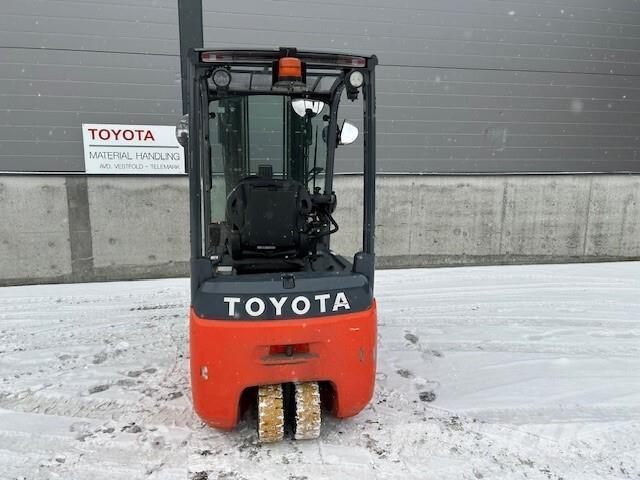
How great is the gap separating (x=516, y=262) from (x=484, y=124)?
8.89 feet

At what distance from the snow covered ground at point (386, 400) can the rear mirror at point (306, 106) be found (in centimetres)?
234

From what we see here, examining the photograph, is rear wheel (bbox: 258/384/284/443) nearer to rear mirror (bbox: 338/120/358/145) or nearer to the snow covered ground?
the snow covered ground

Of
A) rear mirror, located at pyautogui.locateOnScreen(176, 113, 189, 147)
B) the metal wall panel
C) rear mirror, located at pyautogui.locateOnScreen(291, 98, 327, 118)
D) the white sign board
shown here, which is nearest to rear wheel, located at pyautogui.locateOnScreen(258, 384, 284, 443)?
rear mirror, located at pyautogui.locateOnScreen(176, 113, 189, 147)

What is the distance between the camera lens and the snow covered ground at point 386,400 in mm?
2494

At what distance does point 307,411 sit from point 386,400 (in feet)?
2.90

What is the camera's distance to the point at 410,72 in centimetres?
722

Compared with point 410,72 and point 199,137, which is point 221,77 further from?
point 410,72

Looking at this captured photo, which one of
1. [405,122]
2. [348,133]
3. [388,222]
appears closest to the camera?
[348,133]

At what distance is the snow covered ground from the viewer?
2.49 metres

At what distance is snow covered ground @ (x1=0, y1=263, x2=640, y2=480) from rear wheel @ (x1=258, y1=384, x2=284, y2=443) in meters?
0.13

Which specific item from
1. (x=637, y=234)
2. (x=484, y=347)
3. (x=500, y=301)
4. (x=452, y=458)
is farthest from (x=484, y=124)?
(x=452, y=458)

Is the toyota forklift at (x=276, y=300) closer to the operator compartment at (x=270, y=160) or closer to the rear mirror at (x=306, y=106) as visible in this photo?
the operator compartment at (x=270, y=160)

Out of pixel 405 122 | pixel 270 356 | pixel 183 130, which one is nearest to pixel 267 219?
pixel 183 130

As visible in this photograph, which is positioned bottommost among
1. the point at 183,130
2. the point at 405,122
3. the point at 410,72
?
the point at 183,130
